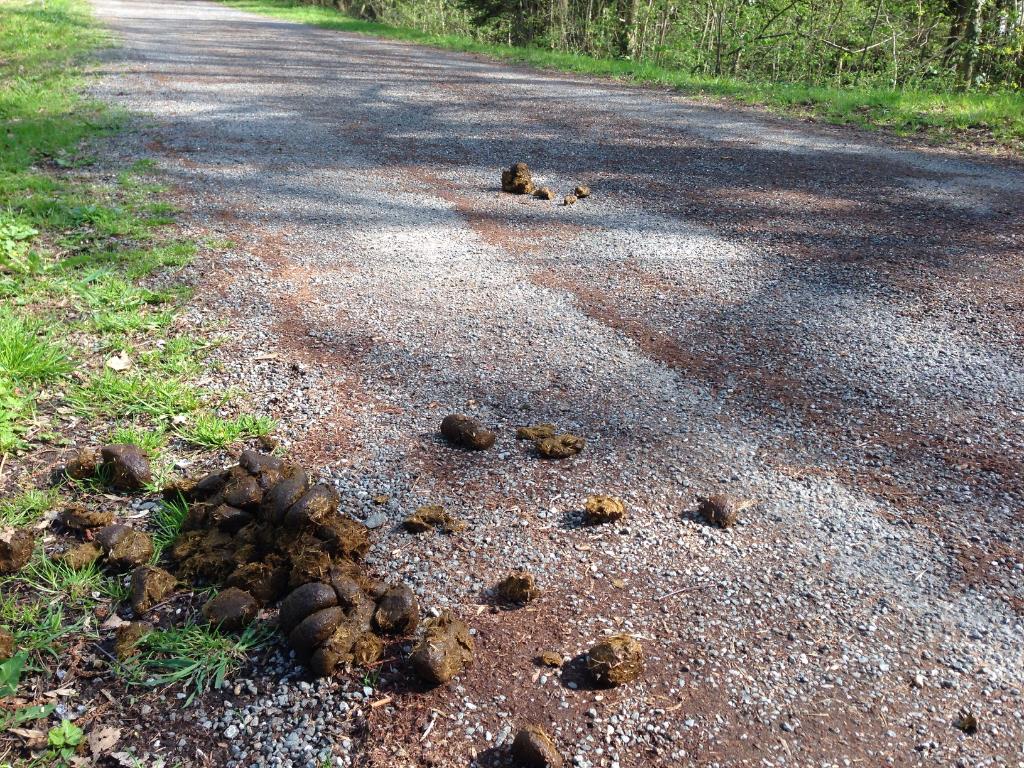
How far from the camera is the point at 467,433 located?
10.5 feet

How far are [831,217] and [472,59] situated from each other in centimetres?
1188

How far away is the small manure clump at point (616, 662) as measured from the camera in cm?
213

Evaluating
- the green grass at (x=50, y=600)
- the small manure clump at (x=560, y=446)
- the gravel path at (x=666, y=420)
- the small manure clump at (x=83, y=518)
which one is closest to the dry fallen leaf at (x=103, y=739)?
the gravel path at (x=666, y=420)

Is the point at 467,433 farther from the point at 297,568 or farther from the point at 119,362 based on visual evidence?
the point at 119,362

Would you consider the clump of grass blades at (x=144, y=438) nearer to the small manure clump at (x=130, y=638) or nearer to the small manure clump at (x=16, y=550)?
the small manure clump at (x=16, y=550)

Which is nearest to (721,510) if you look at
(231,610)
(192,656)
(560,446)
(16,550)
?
(560,446)

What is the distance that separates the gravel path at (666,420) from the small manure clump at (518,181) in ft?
0.93

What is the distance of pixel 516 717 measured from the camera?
2053 millimetres

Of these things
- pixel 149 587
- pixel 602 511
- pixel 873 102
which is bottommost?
pixel 149 587

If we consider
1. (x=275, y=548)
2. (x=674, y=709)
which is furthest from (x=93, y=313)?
(x=674, y=709)

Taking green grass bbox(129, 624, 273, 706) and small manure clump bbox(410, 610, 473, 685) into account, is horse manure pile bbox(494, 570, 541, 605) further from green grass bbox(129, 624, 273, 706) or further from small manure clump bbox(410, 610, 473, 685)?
green grass bbox(129, 624, 273, 706)

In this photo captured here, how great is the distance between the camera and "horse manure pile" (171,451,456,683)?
2209 mm

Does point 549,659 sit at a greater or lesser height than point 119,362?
lesser

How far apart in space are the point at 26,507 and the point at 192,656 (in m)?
1.13
